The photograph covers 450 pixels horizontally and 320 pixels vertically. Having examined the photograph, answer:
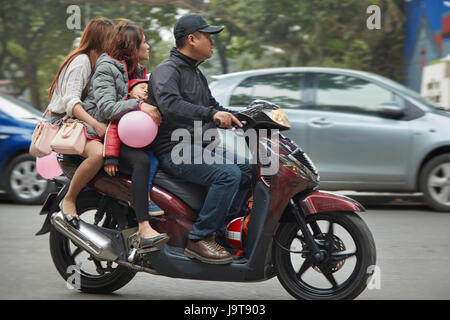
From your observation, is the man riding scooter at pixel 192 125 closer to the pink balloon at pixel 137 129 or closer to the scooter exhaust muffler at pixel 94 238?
the pink balloon at pixel 137 129

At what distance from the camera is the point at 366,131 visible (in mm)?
8586

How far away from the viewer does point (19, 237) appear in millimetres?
6926

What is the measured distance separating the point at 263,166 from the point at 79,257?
4.91 ft

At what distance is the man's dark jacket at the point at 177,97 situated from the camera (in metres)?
4.25

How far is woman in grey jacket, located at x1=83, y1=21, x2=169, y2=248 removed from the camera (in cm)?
435

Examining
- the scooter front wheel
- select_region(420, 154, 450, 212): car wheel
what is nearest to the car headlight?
the scooter front wheel

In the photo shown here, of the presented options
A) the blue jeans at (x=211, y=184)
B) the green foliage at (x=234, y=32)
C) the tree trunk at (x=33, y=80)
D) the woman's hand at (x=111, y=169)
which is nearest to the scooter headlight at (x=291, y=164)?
the blue jeans at (x=211, y=184)

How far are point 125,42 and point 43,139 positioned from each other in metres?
0.84

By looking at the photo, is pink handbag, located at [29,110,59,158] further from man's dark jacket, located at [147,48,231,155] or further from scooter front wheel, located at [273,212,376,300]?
scooter front wheel, located at [273,212,376,300]

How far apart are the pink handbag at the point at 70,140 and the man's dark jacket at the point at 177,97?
46cm

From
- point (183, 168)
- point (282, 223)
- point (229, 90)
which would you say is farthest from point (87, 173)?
point (229, 90)

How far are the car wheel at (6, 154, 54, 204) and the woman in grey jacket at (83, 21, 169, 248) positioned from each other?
481 centimetres

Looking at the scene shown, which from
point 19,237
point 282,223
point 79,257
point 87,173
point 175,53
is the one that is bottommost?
point 19,237

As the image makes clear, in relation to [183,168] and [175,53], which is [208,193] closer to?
[183,168]
